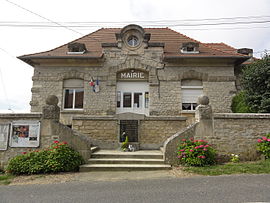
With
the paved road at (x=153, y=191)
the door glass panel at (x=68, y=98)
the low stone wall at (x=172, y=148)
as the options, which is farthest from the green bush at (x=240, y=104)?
the door glass panel at (x=68, y=98)

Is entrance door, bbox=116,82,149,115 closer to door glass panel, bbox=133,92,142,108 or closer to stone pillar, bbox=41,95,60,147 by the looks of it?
door glass panel, bbox=133,92,142,108

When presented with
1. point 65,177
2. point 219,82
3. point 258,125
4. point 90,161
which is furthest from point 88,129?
point 219,82

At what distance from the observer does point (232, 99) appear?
10812 millimetres

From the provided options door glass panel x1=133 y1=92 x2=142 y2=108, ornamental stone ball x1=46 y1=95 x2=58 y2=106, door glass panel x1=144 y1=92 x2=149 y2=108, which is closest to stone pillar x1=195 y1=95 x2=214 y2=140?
door glass panel x1=144 y1=92 x2=149 y2=108

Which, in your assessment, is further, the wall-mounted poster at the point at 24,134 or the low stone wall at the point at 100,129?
the low stone wall at the point at 100,129

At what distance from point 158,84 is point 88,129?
5.10 meters

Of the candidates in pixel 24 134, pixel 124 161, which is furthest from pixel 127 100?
pixel 24 134

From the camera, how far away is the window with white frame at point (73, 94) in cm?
1132

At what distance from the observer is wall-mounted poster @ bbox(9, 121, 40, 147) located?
22.5 feet

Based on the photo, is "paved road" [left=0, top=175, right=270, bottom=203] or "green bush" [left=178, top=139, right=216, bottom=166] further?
"green bush" [left=178, top=139, right=216, bottom=166]

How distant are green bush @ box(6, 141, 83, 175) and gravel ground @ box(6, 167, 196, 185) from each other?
22 cm

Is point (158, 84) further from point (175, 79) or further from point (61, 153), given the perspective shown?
point (61, 153)

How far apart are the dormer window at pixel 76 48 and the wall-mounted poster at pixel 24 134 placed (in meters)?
6.26

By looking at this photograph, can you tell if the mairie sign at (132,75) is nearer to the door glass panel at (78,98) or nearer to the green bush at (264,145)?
the door glass panel at (78,98)
